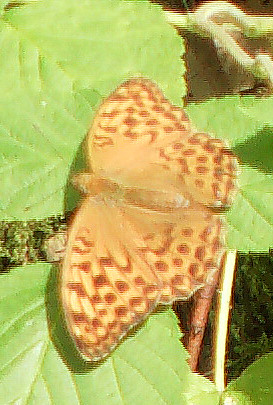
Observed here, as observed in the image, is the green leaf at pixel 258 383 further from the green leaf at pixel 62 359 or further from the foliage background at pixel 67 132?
the foliage background at pixel 67 132

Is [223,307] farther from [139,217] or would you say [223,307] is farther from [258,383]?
[139,217]

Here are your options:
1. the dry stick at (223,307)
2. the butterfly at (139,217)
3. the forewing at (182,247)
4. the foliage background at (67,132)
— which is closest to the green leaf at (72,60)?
the foliage background at (67,132)

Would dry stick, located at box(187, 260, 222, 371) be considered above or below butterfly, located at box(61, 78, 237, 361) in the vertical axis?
below

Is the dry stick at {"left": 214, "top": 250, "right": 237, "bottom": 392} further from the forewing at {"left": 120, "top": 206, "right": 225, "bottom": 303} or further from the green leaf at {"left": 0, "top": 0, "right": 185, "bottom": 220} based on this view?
the green leaf at {"left": 0, "top": 0, "right": 185, "bottom": 220}

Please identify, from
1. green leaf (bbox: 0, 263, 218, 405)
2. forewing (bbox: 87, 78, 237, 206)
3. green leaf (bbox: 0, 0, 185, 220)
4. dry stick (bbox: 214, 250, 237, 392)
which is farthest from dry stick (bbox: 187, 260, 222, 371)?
green leaf (bbox: 0, 0, 185, 220)

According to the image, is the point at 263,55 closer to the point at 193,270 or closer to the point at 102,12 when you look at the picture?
the point at 102,12

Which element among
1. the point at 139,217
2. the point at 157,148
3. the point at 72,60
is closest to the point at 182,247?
the point at 139,217
